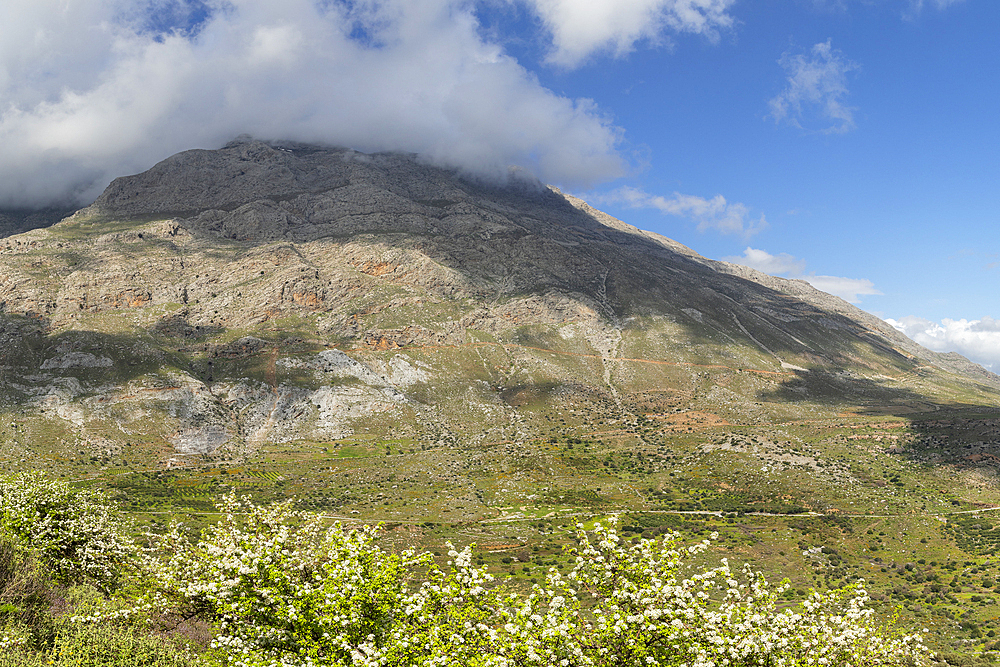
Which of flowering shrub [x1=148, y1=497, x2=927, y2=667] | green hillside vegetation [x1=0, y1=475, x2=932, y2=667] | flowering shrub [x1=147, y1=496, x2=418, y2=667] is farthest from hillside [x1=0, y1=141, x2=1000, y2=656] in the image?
flowering shrub [x1=147, y1=496, x2=418, y2=667]

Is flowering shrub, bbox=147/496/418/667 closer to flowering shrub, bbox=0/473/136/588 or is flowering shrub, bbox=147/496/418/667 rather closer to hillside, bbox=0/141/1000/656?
flowering shrub, bbox=0/473/136/588

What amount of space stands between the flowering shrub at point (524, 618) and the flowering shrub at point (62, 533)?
1536 centimetres

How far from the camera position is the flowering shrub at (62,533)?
3316 cm

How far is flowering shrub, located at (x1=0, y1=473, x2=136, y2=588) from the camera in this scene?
33.2m

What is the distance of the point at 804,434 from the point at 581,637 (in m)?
151

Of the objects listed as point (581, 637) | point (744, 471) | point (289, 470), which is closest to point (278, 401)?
point (289, 470)

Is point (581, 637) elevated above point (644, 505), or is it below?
above

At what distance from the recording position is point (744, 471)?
12900cm

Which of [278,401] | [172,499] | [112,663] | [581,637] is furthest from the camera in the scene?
[278,401]

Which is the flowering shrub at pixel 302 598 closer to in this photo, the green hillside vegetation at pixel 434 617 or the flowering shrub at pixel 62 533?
the green hillside vegetation at pixel 434 617

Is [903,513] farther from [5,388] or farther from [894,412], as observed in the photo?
[5,388]

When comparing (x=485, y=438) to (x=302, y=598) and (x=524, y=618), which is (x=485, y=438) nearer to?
(x=302, y=598)

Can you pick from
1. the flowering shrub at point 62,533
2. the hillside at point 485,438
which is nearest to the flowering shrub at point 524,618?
the flowering shrub at point 62,533

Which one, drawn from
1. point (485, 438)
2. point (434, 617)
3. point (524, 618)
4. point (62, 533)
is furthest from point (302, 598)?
point (485, 438)
